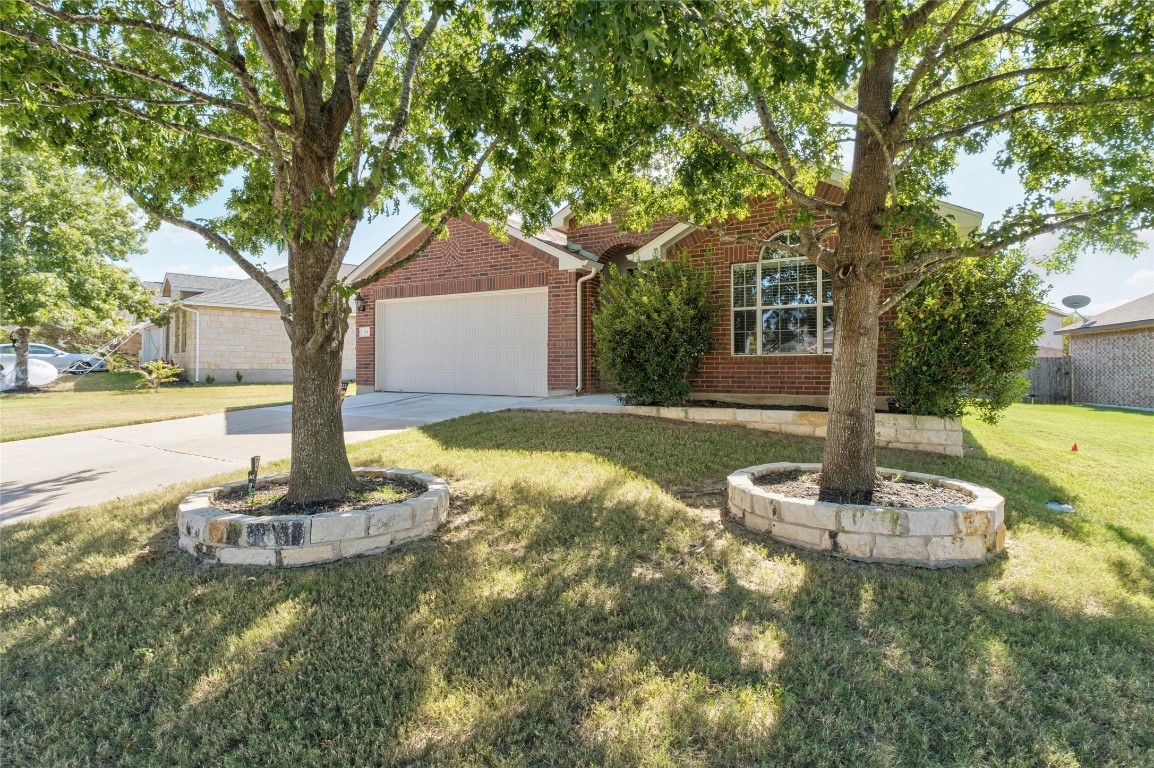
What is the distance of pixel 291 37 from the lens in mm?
4145

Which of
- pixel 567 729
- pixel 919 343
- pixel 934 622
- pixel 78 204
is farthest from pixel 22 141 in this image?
pixel 78 204

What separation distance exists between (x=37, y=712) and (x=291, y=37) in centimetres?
436

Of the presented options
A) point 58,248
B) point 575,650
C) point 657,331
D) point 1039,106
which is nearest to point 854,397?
point 1039,106

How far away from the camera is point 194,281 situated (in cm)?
2319

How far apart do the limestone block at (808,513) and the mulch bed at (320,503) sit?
299 cm

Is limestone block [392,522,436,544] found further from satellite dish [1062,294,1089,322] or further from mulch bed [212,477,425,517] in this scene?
satellite dish [1062,294,1089,322]

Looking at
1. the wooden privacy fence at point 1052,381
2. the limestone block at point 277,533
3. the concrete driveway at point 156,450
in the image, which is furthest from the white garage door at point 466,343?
the wooden privacy fence at point 1052,381

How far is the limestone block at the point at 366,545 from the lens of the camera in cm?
392

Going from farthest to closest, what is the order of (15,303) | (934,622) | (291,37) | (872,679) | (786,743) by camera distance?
(15,303) < (291,37) < (934,622) < (872,679) < (786,743)

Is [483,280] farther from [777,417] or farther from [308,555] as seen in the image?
[308,555]

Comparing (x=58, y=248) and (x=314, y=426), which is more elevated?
(x=58, y=248)

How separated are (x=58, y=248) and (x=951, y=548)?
2277cm

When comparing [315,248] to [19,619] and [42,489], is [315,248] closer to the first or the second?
[19,619]

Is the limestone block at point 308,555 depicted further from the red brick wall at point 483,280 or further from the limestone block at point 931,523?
the red brick wall at point 483,280
